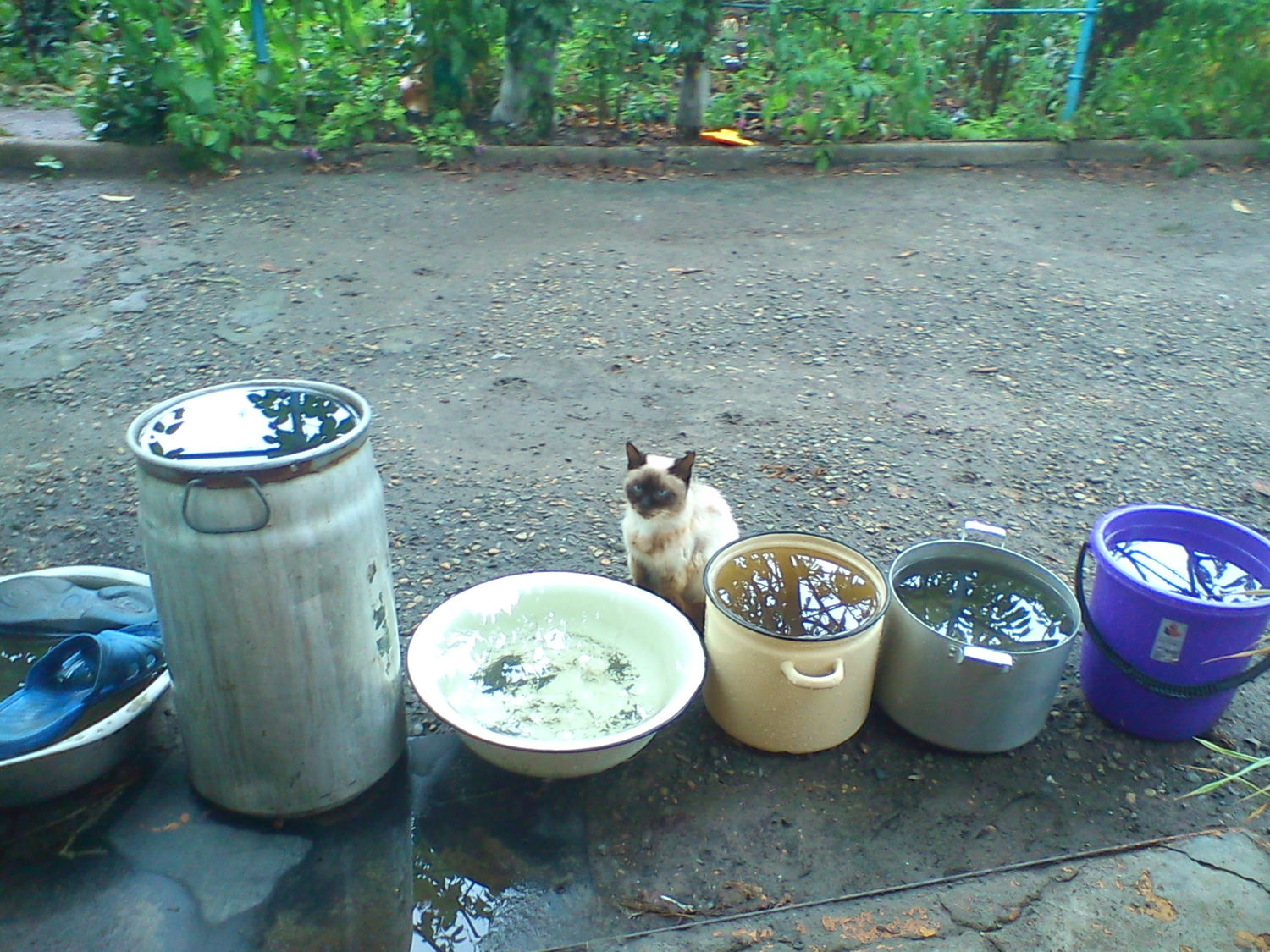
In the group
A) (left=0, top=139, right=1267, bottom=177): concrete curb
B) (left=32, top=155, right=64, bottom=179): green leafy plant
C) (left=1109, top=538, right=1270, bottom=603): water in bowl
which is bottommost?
(left=1109, top=538, right=1270, bottom=603): water in bowl

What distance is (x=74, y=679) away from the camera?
2.44 meters

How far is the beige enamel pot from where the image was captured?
2.46m

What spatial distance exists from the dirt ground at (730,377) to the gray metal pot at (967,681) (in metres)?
0.10

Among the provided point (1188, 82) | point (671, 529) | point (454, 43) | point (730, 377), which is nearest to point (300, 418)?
point (671, 529)

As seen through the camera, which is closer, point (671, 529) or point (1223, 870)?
point (1223, 870)

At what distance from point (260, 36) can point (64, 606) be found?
6.20 metres

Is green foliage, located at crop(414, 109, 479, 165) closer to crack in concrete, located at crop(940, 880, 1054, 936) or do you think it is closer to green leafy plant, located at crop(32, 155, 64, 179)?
green leafy plant, located at crop(32, 155, 64, 179)

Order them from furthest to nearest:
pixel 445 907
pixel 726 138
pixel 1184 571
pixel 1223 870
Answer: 1. pixel 726 138
2. pixel 1184 571
3. pixel 1223 870
4. pixel 445 907

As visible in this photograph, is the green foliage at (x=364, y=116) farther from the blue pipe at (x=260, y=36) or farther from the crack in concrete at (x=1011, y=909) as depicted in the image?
the crack in concrete at (x=1011, y=909)

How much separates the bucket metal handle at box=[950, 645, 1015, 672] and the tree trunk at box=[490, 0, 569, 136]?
6598mm

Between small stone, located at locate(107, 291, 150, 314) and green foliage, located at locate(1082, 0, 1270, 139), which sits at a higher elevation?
green foliage, located at locate(1082, 0, 1270, 139)

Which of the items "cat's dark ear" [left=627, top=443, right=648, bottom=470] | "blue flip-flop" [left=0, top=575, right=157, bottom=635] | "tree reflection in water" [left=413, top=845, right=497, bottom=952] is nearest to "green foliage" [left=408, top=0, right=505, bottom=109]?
"cat's dark ear" [left=627, top=443, right=648, bottom=470]

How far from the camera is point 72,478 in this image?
12.5ft

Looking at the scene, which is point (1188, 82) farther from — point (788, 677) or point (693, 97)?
point (788, 677)
